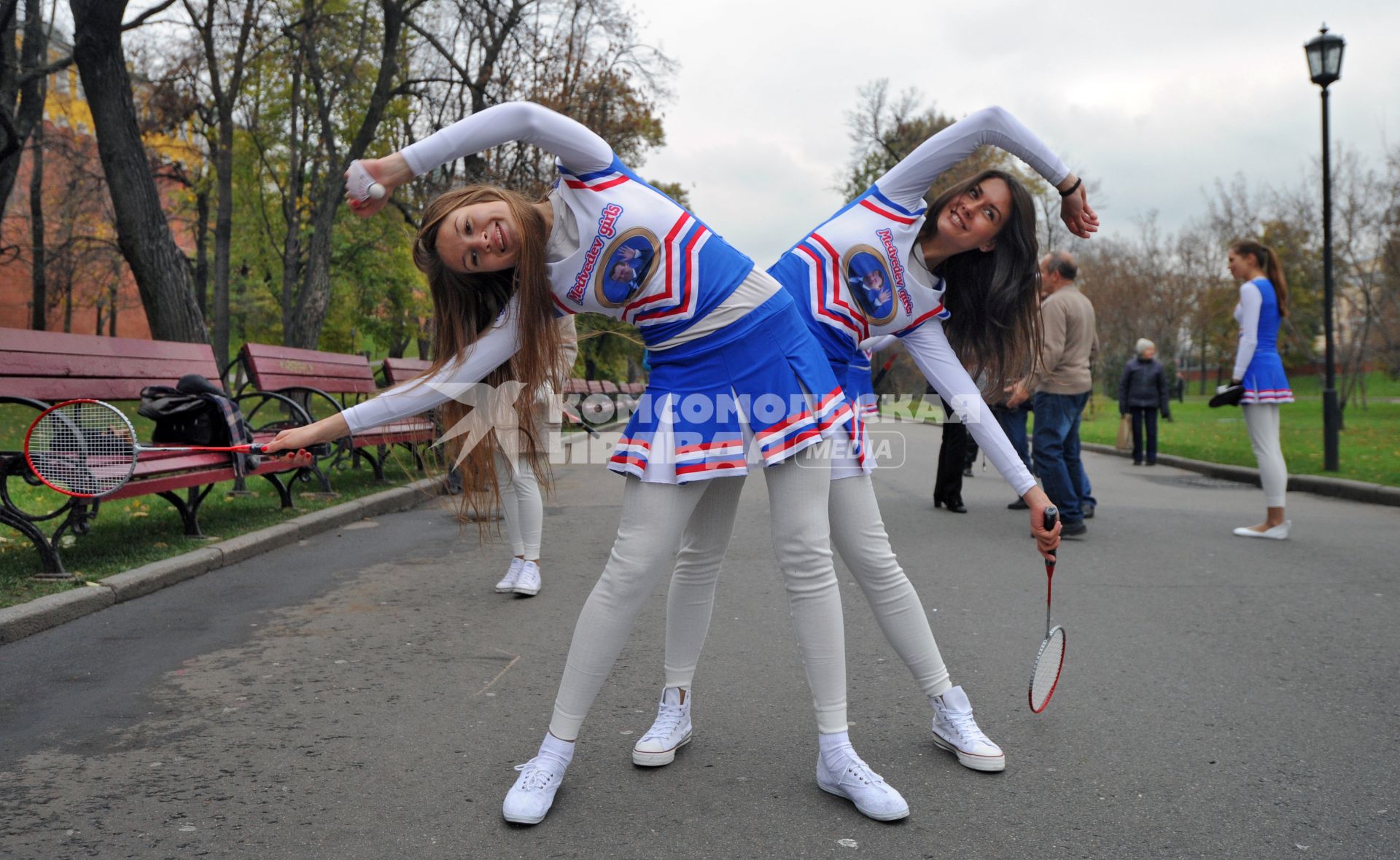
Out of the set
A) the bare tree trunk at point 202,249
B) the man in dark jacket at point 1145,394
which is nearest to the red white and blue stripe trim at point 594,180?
the man in dark jacket at point 1145,394

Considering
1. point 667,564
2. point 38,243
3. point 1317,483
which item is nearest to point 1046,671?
point 667,564

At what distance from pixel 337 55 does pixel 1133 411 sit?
1725cm

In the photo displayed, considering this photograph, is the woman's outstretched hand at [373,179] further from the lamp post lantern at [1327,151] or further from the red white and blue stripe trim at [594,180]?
the lamp post lantern at [1327,151]

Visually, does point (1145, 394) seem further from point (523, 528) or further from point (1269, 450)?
point (523, 528)

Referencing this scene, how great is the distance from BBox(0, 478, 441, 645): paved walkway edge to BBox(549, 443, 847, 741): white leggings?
89 cm

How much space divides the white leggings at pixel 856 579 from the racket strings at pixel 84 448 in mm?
3213

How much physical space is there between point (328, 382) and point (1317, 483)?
394 inches

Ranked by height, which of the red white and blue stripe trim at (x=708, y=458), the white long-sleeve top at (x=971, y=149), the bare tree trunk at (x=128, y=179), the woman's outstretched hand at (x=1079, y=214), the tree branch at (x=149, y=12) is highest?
the tree branch at (x=149, y=12)

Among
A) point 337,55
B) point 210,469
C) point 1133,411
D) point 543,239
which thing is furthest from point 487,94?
point 543,239

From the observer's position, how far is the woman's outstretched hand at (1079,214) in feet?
9.80

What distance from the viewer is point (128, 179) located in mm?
10234

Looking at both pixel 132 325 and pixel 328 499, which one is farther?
pixel 132 325

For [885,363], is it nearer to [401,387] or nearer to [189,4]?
[401,387]

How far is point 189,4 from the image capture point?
2008 cm
